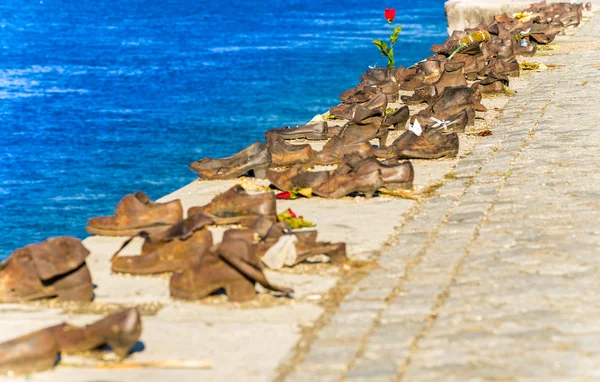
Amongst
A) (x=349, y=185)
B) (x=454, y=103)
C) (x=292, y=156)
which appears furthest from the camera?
(x=454, y=103)

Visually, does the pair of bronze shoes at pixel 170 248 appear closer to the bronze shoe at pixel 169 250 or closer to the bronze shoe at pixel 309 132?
the bronze shoe at pixel 169 250

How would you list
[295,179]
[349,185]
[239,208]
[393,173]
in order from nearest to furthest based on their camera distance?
[239,208] → [349,185] → [393,173] → [295,179]

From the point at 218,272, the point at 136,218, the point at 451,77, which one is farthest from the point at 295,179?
the point at 451,77

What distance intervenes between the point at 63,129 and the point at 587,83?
64.4 feet

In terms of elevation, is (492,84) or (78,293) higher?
(78,293)

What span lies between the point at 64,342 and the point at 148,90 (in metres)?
33.7

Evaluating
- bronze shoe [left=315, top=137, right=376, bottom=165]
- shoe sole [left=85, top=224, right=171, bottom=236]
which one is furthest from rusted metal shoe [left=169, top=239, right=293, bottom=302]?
bronze shoe [left=315, top=137, right=376, bottom=165]

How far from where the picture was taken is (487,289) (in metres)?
5.70

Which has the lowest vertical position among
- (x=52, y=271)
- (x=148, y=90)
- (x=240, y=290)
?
(x=148, y=90)

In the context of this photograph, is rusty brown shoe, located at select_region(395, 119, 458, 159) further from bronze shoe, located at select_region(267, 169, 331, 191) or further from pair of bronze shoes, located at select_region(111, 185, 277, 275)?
pair of bronze shoes, located at select_region(111, 185, 277, 275)

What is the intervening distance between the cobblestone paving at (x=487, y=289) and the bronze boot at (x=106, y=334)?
0.72m

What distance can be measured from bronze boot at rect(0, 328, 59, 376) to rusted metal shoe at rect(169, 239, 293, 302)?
949 millimetres

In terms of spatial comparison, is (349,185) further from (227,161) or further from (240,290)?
(240,290)

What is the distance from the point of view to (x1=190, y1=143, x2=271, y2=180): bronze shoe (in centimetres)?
852
